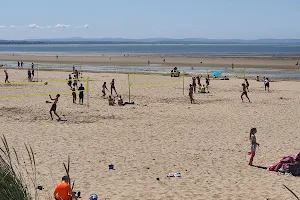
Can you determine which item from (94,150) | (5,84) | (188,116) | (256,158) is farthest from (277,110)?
(5,84)

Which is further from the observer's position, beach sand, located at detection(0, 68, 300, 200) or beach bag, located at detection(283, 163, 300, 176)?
beach bag, located at detection(283, 163, 300, 176)

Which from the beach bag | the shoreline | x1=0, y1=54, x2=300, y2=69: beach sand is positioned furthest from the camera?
x1=0, y1=54, x2=300, y2=69: beach sand

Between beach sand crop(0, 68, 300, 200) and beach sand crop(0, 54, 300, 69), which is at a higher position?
beach sand crop(0, 54, 300, 69)

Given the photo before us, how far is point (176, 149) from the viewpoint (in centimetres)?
1177

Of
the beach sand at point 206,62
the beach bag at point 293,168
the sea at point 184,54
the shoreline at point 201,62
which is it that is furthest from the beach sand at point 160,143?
the beach sand at point 206,62

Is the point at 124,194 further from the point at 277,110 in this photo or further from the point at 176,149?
the point at 277,110

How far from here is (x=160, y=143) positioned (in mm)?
12516

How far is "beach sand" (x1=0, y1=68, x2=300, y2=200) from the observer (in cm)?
869

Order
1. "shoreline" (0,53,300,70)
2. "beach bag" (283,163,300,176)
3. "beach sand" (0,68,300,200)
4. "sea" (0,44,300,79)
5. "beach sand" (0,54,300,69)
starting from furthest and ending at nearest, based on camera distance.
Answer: "beach sand" (0,54,300,69) → "shoreline" (0,53,300,70) → "sea" (0,44,300,79) → "beach bag" (283,163,300,176) → "beach sand" (0,68,300,200)

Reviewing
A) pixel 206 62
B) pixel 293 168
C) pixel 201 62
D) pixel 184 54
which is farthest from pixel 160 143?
pixel 184 54

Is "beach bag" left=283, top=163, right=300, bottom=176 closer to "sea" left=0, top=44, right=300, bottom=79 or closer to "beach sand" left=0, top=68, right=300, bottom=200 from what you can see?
"beach sand" left=0, top=68, right=300, bottom=200

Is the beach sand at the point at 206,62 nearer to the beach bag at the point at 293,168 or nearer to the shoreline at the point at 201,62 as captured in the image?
the shoreline at the point at 201,62

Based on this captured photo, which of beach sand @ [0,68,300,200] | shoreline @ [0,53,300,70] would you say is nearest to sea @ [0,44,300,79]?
shoreline @ [0,53,300,70]

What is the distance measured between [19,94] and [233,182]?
692 inches
